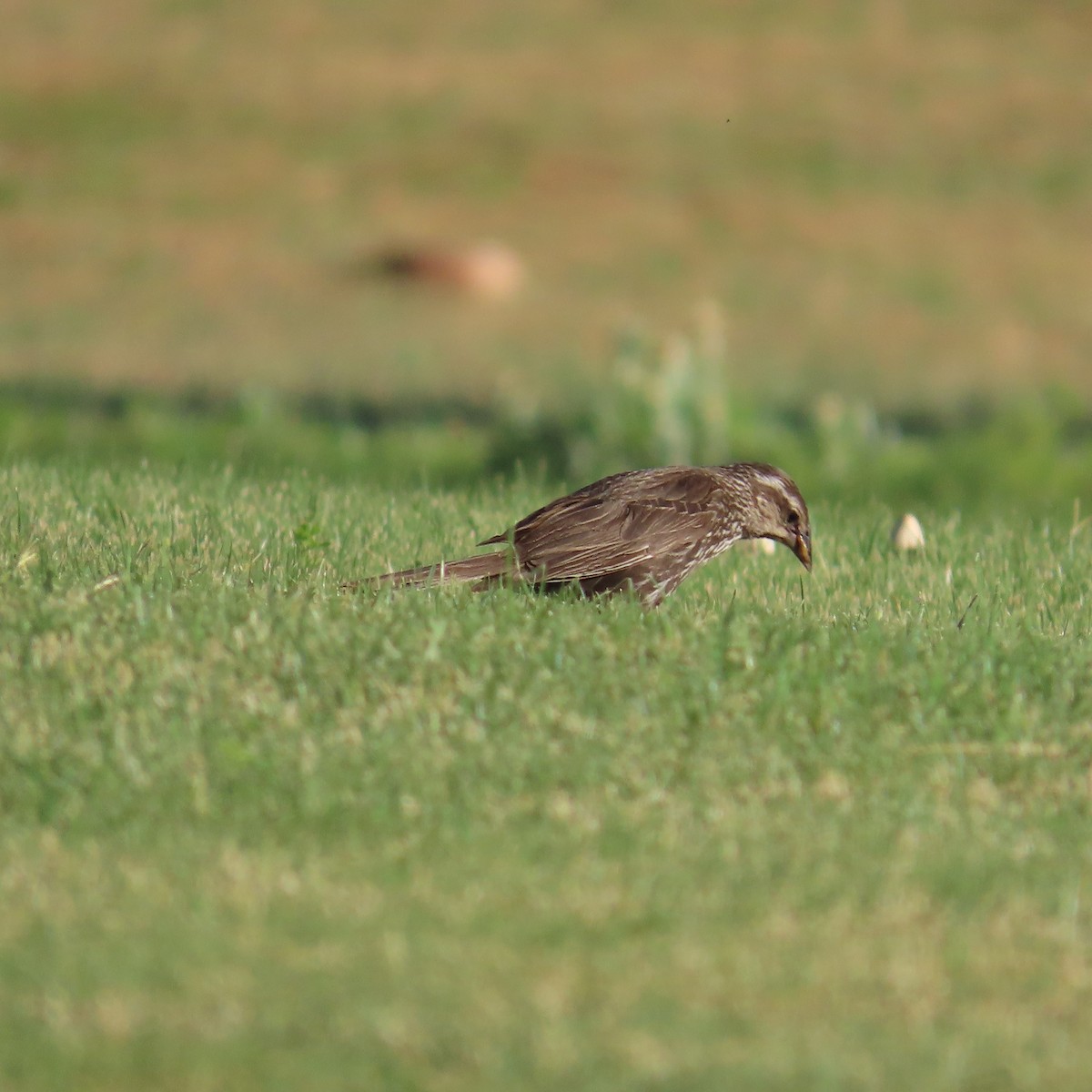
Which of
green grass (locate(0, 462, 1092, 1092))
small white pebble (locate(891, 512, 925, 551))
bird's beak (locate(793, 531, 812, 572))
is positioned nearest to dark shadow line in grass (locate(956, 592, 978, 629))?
green grass (locate(0, 462, 1092, 1092))

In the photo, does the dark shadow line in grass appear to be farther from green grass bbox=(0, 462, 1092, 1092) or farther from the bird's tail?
the bird's tail

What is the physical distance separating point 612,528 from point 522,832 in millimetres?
2279

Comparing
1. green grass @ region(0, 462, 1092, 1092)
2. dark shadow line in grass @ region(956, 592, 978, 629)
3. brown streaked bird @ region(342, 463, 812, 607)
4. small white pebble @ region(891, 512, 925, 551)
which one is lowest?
green grass @ region(0, 462, 1092, 1092)

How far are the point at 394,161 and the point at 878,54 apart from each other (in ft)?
16.2

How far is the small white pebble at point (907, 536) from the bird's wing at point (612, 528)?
1.58m

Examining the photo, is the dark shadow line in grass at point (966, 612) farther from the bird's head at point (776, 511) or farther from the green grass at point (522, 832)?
the bird's head at point (776, 511)

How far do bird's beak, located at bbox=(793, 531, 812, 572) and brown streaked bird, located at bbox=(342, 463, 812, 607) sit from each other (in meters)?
0.32

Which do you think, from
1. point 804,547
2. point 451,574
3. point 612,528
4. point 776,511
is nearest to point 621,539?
point 612,528

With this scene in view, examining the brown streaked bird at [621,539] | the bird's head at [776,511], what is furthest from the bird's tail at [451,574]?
the bird's head at [776,511]

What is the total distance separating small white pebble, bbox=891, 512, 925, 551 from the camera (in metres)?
8.14

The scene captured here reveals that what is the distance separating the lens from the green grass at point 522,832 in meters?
3.55

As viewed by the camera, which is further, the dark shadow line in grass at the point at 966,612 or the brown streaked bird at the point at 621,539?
the brown streaked bird at the point at 621,539

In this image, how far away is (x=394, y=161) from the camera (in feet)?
54.1

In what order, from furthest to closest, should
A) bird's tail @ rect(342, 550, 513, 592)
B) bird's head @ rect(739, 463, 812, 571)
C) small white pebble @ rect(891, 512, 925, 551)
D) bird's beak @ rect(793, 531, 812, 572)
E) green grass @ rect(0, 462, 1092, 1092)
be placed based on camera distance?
small white pebble @ rect(891, 512, 925, 551) < bird's beak @ rect(793, 531, 812, 572) < bird's head @ rect(739, 463, 812, 571) < bird's tail @ rect(342, 550, 513, 592) < green grass @ rect(0, 462, 1092, 1092)
